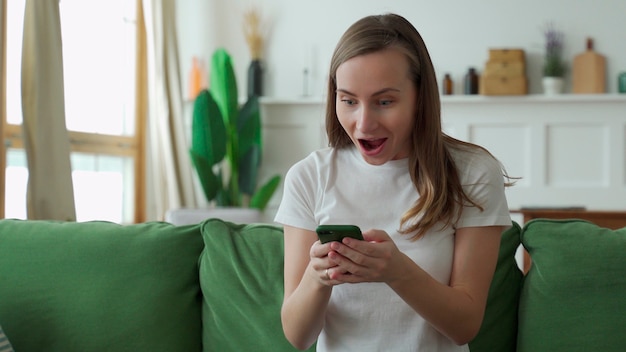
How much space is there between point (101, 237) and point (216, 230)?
11.5 inches

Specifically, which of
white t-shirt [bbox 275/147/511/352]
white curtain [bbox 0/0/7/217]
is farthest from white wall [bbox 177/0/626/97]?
white t-shirt [bbox 275/147/511/352]

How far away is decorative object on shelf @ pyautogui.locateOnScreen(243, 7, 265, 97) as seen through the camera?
6059 millimetres

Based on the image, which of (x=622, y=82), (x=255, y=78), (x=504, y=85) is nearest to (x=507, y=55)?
(x=504, y=85)

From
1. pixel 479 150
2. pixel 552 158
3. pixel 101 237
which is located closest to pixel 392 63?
pixel 479 150

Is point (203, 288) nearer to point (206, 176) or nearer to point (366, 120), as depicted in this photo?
point (366, 120)

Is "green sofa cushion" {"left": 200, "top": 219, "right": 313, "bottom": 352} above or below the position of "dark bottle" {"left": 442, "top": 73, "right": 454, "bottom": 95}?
below

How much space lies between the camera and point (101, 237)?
2.05m

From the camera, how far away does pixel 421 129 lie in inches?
59.7

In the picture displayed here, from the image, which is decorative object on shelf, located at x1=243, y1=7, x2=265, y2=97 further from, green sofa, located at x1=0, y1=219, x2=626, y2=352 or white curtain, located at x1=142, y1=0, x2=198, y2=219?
green sofa, located at x1=0, y1=219, x2=626, y2=352

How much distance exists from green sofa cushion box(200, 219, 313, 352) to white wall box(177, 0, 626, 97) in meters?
4.12

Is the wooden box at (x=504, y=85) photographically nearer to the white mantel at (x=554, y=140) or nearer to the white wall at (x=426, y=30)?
the white mantel at (x=554, y=140)

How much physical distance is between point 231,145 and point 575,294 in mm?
4227

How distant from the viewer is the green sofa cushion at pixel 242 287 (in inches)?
72.7

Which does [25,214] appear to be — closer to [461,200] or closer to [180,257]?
[180,257]
